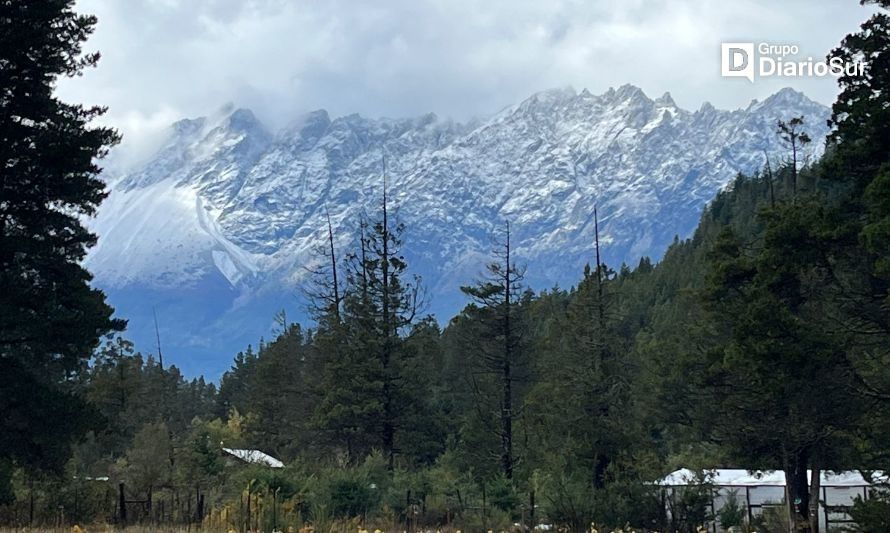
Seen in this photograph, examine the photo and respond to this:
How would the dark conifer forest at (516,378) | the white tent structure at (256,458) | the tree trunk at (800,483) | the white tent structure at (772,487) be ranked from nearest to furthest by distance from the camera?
the dark conifer forest at (516,378) → the tree trunk at (800,483) → the white tent structure at (256,458) → the white tent structure at (772,487)

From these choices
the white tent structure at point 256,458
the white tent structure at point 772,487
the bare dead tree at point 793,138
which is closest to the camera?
the white tent structure at point 256,458

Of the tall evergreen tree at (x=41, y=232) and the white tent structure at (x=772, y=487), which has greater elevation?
the tall evergreen tree at (x=41, y=232)

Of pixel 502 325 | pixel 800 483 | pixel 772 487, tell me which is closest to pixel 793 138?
pixel 502 325

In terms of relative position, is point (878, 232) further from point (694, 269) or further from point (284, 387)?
point (694, 269)

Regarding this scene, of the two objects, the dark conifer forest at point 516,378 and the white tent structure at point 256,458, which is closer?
the dark conifer forest at point 516,378

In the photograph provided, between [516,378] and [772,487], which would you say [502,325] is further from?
[772,487]

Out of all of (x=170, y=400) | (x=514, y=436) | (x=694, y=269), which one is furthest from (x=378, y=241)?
(x=694, y=269)

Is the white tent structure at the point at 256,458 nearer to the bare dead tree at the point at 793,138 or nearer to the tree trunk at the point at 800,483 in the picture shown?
the tree trunk at the point at 800,483

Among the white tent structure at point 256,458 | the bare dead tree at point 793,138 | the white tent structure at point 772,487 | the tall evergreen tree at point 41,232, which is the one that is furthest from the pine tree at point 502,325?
the tall evergreen tree at point 41,232

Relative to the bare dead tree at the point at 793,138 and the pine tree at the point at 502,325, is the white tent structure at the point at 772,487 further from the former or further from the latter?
the bare dead tree at the point at 793,138

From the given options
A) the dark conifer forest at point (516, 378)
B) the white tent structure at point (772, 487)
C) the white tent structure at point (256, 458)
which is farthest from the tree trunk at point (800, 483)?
the white tent structure at point (256, 458)

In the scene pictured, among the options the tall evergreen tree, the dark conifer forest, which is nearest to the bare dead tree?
the dark conifer forest

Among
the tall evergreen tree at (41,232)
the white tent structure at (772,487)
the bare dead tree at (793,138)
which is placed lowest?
the white tent structure at (772,487)

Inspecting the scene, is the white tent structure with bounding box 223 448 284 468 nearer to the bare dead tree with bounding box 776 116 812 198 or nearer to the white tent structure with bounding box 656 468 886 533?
the white tent structure with bounding box 656 468 886 533
